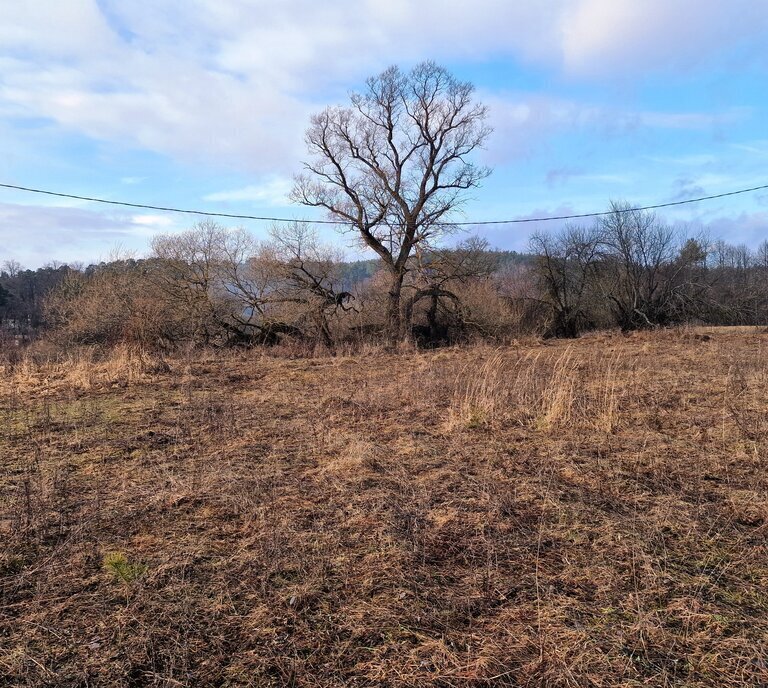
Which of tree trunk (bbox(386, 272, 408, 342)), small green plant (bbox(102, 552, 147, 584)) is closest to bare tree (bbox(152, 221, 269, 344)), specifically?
tree trunk (bbox(386, 272, 408, 342))

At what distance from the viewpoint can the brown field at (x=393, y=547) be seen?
2426mm

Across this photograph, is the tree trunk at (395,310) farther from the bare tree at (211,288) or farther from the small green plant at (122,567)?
the small green plant at (122,567)

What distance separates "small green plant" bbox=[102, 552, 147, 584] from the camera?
10.3 ft

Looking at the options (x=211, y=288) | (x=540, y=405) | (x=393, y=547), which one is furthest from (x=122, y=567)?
(x=211, y=288)

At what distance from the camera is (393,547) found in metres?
3.50

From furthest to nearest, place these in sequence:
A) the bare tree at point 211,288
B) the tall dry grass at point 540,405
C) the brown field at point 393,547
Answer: the bare tree at point 211,288
the tall dry grass at point 540,405
the brown field at point 393,547

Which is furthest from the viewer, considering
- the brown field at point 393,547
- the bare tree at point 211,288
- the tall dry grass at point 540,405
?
Answer: the bare tree at point 211,288

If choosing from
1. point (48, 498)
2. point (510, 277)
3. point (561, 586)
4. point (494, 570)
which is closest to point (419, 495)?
point (494, 570)

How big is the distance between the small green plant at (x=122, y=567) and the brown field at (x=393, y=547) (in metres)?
0.02

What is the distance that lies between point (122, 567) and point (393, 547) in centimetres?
175

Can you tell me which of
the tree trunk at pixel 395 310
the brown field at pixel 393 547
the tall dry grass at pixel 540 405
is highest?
the tree trunk at pixel 395 310

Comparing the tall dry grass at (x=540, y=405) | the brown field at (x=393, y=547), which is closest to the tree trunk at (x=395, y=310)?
the tall dry grass at (x=540, y=405)

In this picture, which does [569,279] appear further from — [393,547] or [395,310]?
[393,547]

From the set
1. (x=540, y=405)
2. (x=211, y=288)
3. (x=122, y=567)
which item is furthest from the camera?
(x=211, y=288)
